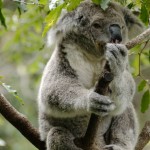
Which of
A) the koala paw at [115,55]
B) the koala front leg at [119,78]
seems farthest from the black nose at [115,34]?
the koala paw at [115,55]

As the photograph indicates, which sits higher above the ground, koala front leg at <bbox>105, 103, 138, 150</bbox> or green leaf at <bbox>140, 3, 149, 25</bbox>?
green leaf at <bbox>140, 3, 149, 25</bbox>

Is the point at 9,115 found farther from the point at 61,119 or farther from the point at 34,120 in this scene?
the point at 34,120

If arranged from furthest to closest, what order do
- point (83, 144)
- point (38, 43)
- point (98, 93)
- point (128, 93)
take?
1. point (38, 43)
2. point (128, 93)
3. point (83, 144)
4. point (98, 93)

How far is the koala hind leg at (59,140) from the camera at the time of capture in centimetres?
450

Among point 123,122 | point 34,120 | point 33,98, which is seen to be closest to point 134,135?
point 123,122

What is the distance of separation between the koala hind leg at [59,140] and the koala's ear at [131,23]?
1.18 m

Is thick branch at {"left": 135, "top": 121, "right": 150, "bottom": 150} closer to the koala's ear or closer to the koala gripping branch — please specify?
the koala gripping branch

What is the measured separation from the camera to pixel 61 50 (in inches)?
185

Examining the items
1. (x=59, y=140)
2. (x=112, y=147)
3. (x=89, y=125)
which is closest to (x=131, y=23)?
(x=112, y=147)

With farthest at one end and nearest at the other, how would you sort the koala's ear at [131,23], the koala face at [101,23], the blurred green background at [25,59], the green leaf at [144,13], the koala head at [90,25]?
the blurred green background at [25,59] < the koala's ear at [131,23] < the koala head at [90,25] < the koala face at [101,23] < the green leaf at [144,13]

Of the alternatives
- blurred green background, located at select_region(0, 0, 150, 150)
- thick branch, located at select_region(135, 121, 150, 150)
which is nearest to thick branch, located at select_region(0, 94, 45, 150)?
blurred green background, located at select_region(0, 0, 150, 150)

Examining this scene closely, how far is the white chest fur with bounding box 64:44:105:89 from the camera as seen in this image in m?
4.64

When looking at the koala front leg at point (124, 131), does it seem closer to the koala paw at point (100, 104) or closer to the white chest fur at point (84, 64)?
the white chest fur at point (84, 64)

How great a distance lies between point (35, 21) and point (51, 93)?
194 centimetres
